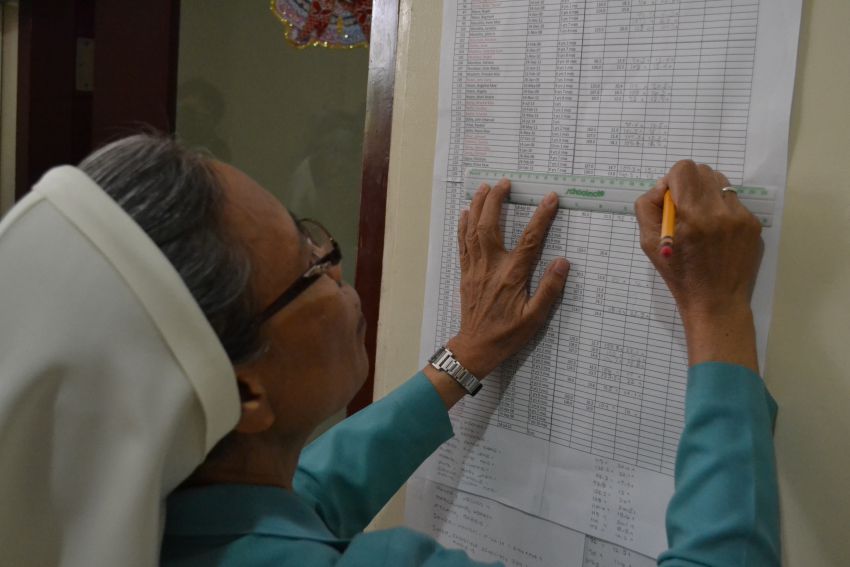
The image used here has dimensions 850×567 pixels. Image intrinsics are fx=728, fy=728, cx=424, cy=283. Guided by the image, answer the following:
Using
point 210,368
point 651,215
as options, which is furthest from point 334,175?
point 210,368

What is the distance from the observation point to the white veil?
56 cm

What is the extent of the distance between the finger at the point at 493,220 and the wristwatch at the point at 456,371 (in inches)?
5.7

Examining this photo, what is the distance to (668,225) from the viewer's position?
71cm

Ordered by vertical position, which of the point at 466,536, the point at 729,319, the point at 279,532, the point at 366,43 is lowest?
the point at 466,536

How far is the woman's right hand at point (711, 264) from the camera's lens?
27.7 inches

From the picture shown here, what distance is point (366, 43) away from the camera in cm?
149

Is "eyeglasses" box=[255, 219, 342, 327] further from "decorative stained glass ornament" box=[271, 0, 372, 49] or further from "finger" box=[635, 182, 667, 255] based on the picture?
"decorative stained glass ornament" box=[271, 0, 372, 49]

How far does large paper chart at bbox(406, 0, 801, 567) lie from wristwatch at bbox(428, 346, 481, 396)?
1.4 inches

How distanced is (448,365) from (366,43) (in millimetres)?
→ 824

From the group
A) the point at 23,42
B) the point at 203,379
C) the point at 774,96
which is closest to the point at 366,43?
the point at 774,96

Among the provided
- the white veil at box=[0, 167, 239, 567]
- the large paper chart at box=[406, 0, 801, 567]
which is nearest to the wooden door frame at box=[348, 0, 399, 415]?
the large paper chart at box=[406, 0, 801, 567]

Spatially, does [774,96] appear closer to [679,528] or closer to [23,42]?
[679,528]

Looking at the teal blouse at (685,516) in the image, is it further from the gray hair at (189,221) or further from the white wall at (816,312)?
the gray hair at (189,221)

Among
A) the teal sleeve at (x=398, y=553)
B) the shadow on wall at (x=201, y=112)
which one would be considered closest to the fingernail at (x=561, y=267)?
the teal sleeve at (x=398, y=553)
